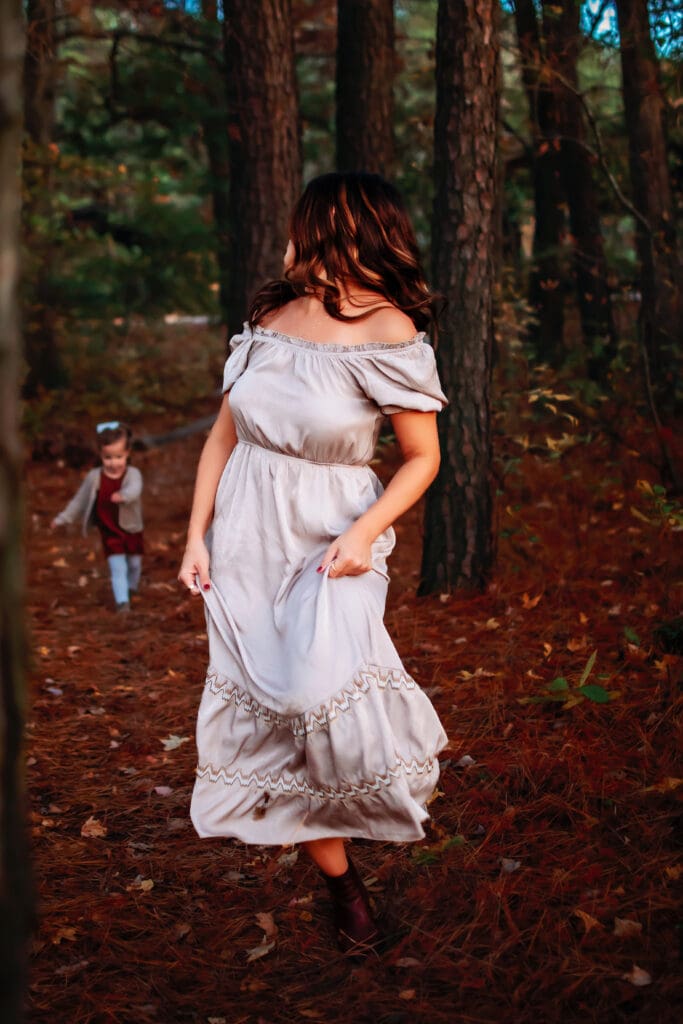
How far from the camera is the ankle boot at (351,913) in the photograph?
3.28 meters

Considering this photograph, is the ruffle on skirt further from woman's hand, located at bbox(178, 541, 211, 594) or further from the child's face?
the child's face

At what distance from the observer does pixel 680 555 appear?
646 cm

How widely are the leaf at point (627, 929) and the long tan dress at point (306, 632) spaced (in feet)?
2.38

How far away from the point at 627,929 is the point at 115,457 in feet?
19.3

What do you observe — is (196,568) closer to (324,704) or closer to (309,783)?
(324,704)

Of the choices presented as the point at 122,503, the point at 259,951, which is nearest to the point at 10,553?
the point at 259,951

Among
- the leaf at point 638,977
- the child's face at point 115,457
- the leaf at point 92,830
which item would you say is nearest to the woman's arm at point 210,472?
the leaf at point 92,830

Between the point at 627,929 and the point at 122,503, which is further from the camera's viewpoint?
the point at 122,503

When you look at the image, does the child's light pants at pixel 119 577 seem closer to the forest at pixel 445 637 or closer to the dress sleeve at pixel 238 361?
the forest at pixel 445 637

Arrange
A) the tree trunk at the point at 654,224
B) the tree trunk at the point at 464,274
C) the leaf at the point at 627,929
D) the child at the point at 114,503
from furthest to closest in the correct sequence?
the tree trunk at the point at 654,224
the child at the point at 114,503
the tree trunk at the point at 464,274
the leaf at the point at 627,929

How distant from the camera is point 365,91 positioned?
36.0 ft

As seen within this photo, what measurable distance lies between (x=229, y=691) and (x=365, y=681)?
0.47 meters

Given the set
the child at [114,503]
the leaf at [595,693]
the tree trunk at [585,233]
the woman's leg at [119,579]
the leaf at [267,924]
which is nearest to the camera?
the leaf at [267,924]

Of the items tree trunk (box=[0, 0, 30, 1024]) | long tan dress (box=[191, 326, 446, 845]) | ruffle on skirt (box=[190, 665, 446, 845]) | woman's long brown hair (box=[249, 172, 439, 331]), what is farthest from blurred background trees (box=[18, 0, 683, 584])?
tree trunk (box=[0, 0, 30, 1024])
